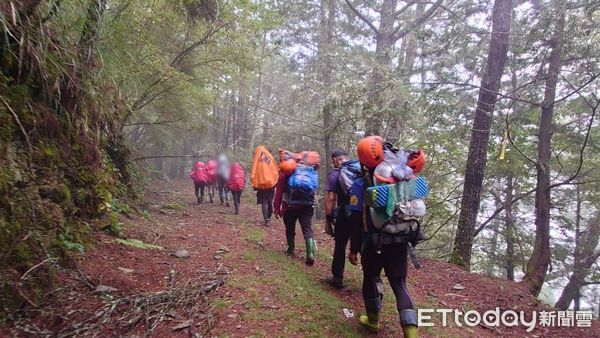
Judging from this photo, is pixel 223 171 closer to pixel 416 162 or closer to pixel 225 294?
pixel 225 294

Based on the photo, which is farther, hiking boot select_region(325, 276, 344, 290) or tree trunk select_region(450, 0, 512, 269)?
tree trunk select_region(450, 0, 512, 269)

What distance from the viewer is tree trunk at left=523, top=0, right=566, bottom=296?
7.79 m

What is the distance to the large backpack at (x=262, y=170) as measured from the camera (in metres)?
8.75

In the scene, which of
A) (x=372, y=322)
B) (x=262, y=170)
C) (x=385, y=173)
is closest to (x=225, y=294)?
(x=372, y=322)

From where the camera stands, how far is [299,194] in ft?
20.0

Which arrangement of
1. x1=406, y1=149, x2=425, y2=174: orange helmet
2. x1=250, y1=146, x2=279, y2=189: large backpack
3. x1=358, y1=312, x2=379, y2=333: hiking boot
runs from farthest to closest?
x1=250, y1=146, x2=279, y2=189: large backpack, x1=358, y1=312, x2=379, y2=333: hiking boot, x1=406, y1=149, x2=425, y2=174: orange helmet

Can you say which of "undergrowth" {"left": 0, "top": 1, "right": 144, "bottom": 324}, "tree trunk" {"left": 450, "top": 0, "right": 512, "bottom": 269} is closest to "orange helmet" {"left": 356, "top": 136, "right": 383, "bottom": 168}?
"undergrowth" {"left": 0, "top": 1, "right": 144, "bottom": 324}

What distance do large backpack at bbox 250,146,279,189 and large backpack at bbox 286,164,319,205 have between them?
2.71 m

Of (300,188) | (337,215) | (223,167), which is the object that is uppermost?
(223,167)

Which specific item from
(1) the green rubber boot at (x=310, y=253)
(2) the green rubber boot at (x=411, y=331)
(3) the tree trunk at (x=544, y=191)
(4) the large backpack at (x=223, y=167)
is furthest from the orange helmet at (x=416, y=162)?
(4) the large backpack at (x=223, y=167)

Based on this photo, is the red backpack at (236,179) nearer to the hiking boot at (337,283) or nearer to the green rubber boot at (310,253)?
the green rubber boot at (310,253)

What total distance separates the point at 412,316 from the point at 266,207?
22.3ft

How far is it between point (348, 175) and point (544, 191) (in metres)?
6.30

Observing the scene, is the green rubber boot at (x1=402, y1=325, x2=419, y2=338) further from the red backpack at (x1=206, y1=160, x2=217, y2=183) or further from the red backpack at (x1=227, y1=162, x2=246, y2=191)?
the red backpack at (x1=206, y1=160, x2=217, y2=183)
